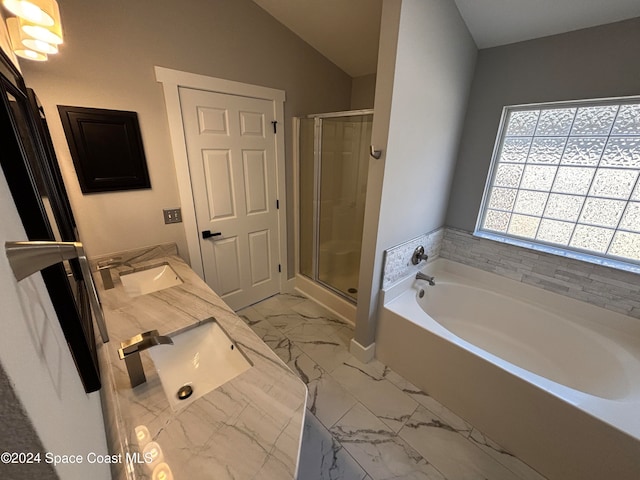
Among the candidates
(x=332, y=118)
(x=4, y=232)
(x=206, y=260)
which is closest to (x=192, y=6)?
(x=332, y=118)

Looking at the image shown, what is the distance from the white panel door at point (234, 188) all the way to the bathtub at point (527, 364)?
53.8 inches

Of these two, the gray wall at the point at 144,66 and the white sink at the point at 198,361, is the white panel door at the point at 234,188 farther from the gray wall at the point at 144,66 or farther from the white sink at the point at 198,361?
the white sink at the point at 198,361

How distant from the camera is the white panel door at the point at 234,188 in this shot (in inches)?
77.8

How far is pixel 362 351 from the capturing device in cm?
200

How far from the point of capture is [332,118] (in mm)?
2289

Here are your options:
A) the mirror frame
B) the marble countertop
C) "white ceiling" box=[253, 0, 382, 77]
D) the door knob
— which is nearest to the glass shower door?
A: "white ceiling" box=[253, 0, 382, 77]

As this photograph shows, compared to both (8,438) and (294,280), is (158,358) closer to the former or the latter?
(8,438)

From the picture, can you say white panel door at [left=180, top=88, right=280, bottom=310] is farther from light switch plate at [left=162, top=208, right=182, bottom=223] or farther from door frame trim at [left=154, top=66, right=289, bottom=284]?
light switch plate at [left=162, top=208, right=182, bottom=223]

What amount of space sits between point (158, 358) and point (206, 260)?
1197 mm

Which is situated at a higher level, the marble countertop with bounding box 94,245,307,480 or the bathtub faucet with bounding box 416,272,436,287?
the marble countertop with bounding box 94,245,307,480

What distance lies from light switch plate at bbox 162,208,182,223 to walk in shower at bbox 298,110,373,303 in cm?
118

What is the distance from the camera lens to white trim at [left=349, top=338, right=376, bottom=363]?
6.57ft

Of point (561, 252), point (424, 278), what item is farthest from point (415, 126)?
point (561, 252)

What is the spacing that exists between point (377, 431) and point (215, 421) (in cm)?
114
